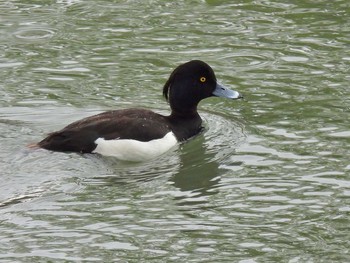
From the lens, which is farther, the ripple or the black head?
the ripple

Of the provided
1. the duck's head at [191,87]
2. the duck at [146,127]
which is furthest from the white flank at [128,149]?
the duck's head at [191,87]

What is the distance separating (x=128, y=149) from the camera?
13.0 meters

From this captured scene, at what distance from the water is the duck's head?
0.34 metres

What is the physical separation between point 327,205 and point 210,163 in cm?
189

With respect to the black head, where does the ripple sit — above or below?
above

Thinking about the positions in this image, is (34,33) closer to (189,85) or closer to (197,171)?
(189,85)

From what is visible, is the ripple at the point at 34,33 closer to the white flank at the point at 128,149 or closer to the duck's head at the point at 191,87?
the duck's head at the point at 191,87

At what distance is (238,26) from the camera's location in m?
17.1

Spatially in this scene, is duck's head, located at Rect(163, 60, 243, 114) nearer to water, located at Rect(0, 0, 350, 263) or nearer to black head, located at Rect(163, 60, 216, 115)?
black head, located at Rect(163, 60, 216, 115)

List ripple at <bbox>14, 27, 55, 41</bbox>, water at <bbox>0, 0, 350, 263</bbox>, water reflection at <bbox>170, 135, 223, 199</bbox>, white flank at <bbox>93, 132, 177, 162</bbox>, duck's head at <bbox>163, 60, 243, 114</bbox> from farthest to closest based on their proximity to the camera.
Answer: ripple at <bbox>14, 27, 55, 41</bbox>
duck's head at <bbox>163, 60, 243, 114</bbox>
white flank at <bbox>93, 132, 177, 162</bbox>
water reflection at <bbox>170, 135, 223, 199</bbox>
water at <bbox>0, 0, 350, 263</bbox>

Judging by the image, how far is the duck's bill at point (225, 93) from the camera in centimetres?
1394

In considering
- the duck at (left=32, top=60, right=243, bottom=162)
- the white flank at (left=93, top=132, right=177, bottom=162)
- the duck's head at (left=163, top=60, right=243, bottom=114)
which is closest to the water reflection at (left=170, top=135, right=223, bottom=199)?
the duck at (left=32, top=60, right=243, bottom=162)

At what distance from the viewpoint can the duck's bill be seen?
13.9 meters

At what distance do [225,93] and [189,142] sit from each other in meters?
0.73
